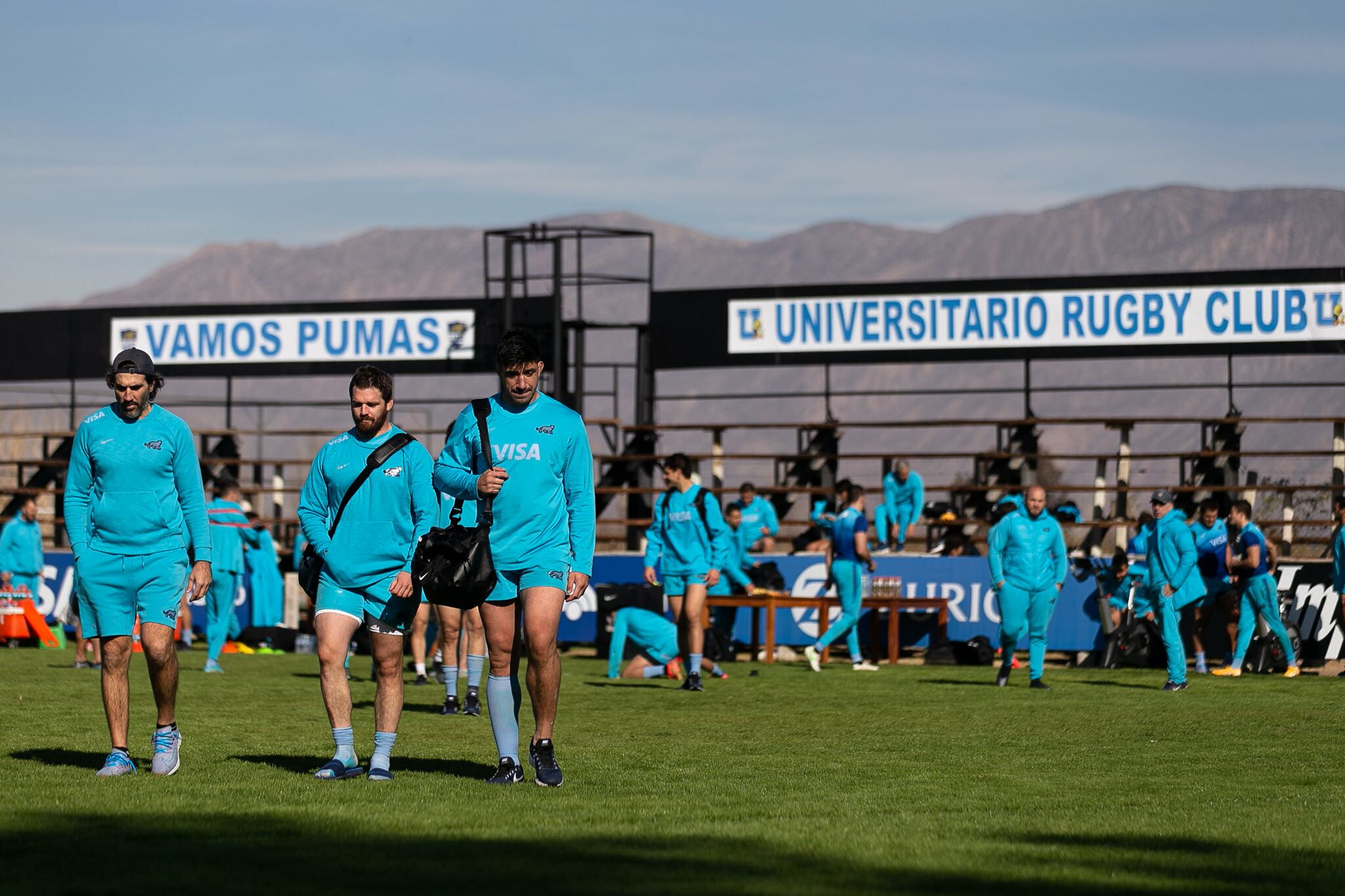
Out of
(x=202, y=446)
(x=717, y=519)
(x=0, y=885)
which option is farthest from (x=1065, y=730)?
(x=202, y=446)

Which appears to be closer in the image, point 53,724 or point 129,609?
point 129,609

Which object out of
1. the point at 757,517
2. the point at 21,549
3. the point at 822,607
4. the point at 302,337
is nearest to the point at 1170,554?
the point at 822,607

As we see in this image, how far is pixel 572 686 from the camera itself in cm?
1691

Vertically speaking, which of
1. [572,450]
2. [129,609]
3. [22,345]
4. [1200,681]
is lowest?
[1200,681]

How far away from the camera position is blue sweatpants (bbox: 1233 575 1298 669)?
63.1ft

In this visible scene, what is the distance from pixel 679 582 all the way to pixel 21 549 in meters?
9.42

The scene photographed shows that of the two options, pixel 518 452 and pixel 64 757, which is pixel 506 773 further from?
pixel 64 757

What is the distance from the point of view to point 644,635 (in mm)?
18234

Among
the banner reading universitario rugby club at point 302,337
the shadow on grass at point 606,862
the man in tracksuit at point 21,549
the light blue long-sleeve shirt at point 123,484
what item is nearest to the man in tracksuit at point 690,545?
the light blue long-sleeve shirt at point 123,484

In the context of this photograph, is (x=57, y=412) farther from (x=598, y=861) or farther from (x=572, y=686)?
(x=598, y=861)

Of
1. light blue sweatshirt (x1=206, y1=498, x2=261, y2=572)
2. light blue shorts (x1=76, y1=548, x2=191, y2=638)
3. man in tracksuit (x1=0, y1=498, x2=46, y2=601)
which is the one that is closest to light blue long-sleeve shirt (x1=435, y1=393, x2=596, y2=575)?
light blue shorts (x1=76, y1=548, x2=191, y2=638)

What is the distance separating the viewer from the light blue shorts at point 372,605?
8836mm

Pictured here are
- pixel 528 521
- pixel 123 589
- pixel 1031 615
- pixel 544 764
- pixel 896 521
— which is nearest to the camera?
pixel 528 521

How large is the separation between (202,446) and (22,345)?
138 inches
